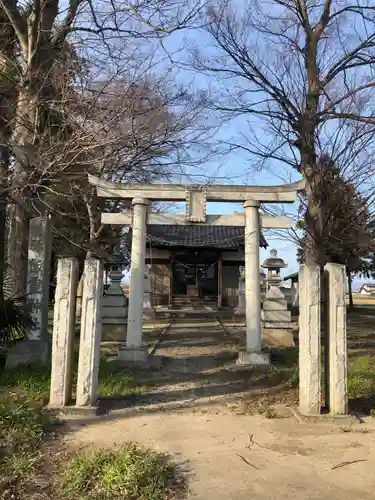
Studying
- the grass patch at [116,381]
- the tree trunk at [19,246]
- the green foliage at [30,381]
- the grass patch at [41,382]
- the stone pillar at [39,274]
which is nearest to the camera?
the green foliage at [30,381]

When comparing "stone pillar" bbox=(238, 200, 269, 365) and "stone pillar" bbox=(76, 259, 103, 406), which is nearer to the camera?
"stone pillar" bbox=(76, 259, 103, 406)

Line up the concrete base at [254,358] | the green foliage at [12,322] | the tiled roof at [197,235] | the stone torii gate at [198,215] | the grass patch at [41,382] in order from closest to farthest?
1. the grass patch at [41,382]
2. the green foliage at [12,322]
3. the concrete base at [254,358]
4. the stone torii gate at [198,215]
5. the tiled roof at [197,235]

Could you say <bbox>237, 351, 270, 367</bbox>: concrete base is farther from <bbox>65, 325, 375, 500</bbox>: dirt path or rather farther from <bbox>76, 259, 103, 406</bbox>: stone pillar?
<bbox>76, 259, 103, 406</bbox>: stone pillar

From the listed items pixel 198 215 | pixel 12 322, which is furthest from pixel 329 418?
pixel 12 322

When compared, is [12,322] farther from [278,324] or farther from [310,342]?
[278,324]

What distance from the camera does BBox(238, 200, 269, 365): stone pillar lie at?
31.1 feet

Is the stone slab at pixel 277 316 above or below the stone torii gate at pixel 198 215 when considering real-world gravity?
below

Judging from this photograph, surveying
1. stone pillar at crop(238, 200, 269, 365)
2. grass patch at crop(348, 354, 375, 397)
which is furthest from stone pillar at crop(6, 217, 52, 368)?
grass patch at crop(348, 354, 375, 397)

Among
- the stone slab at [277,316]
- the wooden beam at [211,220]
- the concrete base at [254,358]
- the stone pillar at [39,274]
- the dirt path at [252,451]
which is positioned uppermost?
the wooden beam at [211,220]

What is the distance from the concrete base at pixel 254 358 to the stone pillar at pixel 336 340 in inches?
127

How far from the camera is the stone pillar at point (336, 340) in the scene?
19.6 ft

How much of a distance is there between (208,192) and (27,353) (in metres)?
4.89

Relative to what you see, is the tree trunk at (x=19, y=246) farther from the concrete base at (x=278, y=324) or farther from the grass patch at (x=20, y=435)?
the concrete base at (x=278, y=324)

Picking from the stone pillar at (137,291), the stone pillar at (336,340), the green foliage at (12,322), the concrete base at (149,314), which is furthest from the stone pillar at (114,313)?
the stone pillar at (336,340)
